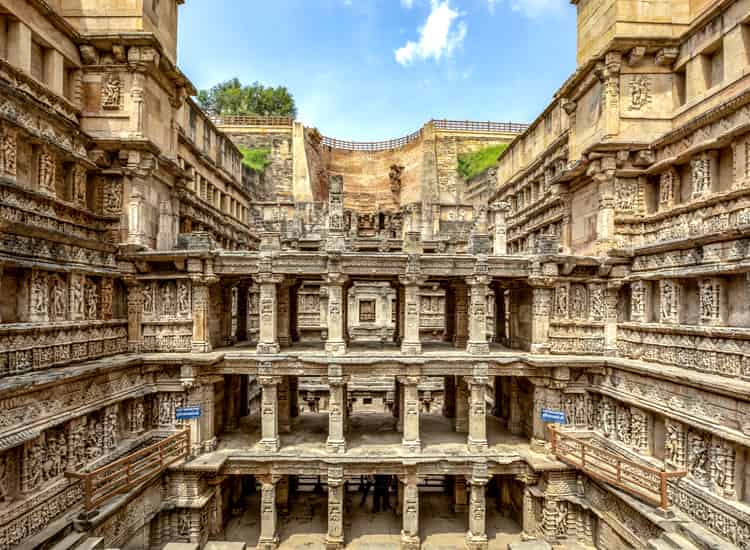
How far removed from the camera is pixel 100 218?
1167cm

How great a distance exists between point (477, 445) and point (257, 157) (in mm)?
28547

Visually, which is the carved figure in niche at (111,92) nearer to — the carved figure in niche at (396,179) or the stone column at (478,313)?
the stone column at (478,313)

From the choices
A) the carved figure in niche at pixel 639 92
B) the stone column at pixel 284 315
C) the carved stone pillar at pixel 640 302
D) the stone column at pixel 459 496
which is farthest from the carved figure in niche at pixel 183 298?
the carved figure in niche at pixel 639 92

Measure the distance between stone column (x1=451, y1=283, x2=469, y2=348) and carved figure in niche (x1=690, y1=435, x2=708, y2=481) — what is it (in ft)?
22.3

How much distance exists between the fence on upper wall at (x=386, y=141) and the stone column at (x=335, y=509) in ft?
94.4

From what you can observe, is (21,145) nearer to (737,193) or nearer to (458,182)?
(737,193)

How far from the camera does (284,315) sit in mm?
14508

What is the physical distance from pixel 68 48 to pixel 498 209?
52.5 ft

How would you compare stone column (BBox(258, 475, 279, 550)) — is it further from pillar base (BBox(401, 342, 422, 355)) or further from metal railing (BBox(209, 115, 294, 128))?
metal railing (BBox(209, 115, 294, 128))

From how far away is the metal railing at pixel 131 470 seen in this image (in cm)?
833

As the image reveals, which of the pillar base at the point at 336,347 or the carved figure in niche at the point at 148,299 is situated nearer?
the pillar base at the point at 336,347

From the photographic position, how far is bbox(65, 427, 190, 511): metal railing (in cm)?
833

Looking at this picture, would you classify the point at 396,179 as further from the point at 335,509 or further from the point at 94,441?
the point at 94,441

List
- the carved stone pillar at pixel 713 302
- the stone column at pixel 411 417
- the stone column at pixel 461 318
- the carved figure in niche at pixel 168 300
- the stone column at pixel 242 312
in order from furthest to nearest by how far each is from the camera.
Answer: the stone column at pixel 242 312
the stone column at pixel 461 318
the carved figure in niche at pixel 168 300
the stone column at pixel 411 417
the carved stone pillar at pixel 713 302
